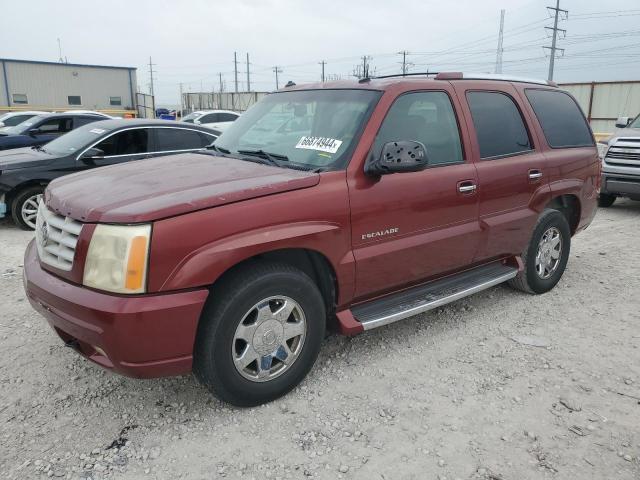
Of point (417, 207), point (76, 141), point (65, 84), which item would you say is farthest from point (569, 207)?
point (65, 84)

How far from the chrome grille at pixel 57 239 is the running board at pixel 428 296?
1714 mm

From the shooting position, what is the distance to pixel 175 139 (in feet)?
26.0

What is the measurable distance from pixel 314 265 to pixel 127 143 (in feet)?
17.6

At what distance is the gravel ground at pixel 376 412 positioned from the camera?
2650mm

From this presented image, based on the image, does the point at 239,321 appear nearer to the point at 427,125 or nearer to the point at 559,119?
the point at 427,125

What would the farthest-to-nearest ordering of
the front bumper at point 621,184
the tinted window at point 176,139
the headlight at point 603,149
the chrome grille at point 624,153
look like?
the headlight at point 603,149, the chrome grille at point 624,153, the front bumper at point 621,184, the tinted window at point 176,139

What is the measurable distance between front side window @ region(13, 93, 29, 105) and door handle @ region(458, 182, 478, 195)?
40.6m

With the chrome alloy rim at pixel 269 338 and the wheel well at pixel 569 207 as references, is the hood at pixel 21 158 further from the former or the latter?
the wheel well at pixel 569 207

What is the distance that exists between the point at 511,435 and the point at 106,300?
2.23 metres

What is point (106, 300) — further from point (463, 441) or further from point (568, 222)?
point (568, 222)

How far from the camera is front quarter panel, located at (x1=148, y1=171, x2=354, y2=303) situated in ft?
8.44

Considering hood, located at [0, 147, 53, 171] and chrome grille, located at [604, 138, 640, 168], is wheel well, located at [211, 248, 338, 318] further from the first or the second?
chrome grille, located at [604, 138, 640, 168]

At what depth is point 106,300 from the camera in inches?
100

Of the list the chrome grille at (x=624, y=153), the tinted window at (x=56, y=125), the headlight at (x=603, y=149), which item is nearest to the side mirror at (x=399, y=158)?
the chrome grille at (x=624, y=153)
